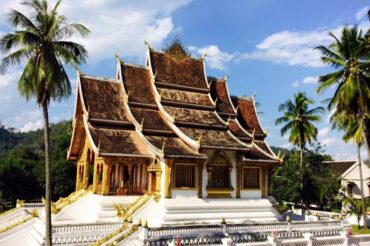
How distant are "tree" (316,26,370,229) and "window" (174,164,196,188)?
28.5 ft

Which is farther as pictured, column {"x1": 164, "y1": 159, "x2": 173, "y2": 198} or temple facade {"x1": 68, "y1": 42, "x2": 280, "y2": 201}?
temple facade {"x1": 68, "y1": 42, "x2": 280, "y2": 201}

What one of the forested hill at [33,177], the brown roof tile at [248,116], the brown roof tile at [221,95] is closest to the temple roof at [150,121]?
the brown roof tile at [221,95]

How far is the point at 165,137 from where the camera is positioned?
21.5m

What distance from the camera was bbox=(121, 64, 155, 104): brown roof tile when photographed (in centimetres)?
2262

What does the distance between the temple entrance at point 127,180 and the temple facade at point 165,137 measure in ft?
0.03

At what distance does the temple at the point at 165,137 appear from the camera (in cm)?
1988

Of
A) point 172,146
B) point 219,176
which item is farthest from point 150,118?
point 219,176

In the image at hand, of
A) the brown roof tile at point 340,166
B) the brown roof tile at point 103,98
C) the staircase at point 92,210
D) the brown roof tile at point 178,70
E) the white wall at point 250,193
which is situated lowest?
the staircase at point 92,210

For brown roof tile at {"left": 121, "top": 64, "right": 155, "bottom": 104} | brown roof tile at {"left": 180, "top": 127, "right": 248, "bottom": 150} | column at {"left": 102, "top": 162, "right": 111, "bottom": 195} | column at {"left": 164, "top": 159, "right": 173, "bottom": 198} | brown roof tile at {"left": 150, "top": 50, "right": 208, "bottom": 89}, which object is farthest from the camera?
brown roof tile at {"left": 150, "top": 50, "right": 208, "bottom": 89}

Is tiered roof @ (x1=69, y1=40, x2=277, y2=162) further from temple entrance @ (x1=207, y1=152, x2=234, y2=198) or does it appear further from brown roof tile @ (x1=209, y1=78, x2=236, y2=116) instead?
temple entrance @ (x1=207, y1=152, x2=234, y2=198)

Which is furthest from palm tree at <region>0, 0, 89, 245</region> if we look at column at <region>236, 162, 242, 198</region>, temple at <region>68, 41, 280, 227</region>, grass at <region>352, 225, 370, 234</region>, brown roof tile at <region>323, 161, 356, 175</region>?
brown roof tile at <region>323, 161, 356, 175</region>

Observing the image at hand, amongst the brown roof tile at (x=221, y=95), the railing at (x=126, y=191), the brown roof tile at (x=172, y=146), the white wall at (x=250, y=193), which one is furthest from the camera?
the brown roof tile at (x=221, y=95)

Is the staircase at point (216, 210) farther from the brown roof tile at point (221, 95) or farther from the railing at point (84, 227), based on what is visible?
the brown roof tile at point (221, 95)

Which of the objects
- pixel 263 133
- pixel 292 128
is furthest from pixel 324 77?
pixel 292 128
